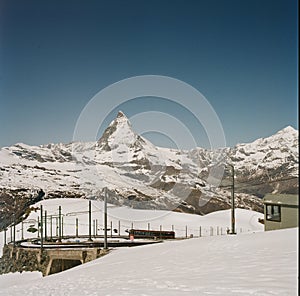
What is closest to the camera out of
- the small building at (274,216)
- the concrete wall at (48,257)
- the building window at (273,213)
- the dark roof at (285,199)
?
the dark roof at (285,199)

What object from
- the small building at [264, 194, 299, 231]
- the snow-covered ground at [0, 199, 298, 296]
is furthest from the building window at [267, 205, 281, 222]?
the snow-covered ground at [0, 199, 298, 296]

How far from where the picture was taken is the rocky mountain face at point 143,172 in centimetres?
393

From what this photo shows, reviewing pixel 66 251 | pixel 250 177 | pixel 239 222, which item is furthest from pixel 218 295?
pixel 239 222

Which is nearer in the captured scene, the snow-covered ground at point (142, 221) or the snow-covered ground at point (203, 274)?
the snow-covered ground at point (203, 274)

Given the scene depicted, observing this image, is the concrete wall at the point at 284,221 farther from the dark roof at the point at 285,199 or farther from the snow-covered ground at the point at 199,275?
the snow-covered ground at the point at 199,275

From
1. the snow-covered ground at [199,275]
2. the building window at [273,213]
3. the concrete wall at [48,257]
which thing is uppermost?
the building window at [273,213]

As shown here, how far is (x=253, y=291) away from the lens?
2.35 metres

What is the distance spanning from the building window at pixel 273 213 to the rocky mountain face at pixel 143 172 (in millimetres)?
272

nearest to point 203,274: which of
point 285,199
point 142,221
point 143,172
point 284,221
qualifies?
point 285,199

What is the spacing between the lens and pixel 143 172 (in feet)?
54.4

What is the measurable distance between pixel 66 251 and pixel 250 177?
3.58 m

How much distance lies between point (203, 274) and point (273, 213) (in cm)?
409

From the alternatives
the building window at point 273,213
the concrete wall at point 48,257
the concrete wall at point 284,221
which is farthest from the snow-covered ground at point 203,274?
the concrete wall at point 48,257

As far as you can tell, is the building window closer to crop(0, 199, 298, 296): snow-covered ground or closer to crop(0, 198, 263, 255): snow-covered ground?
crop(0, 199, 298, 296): snow-covered ground
